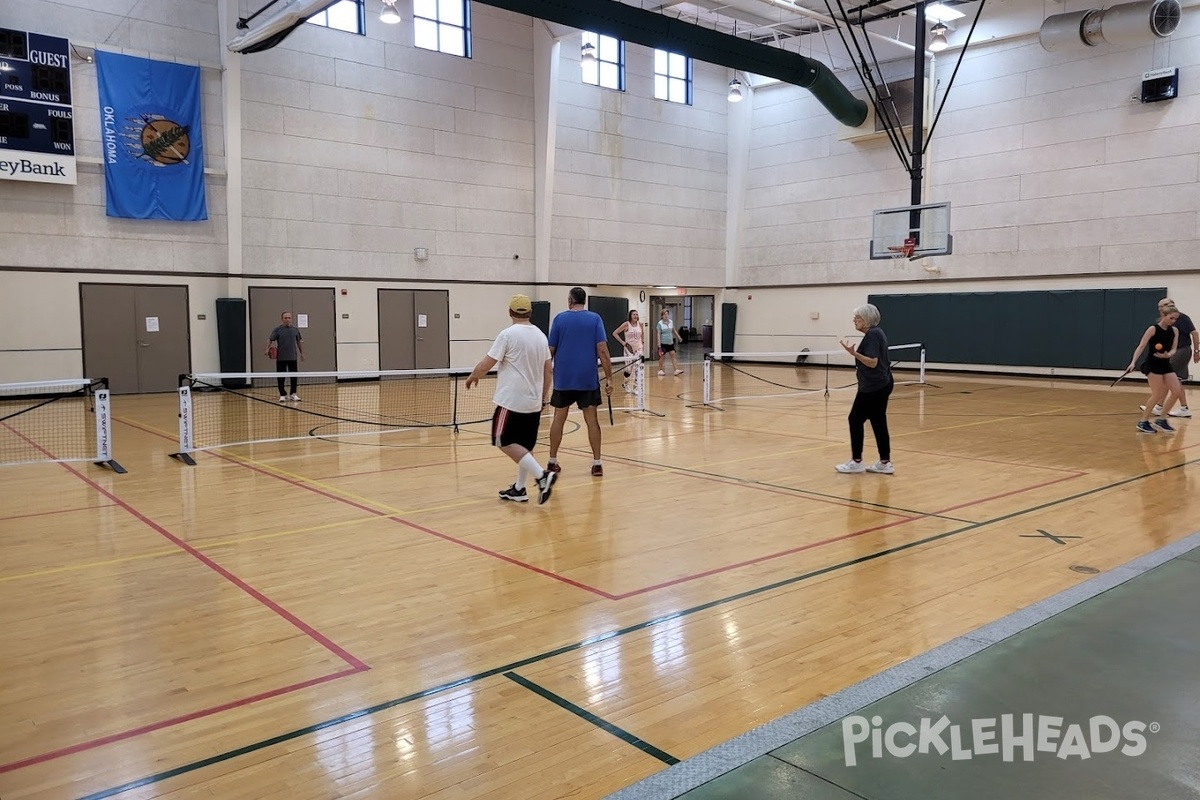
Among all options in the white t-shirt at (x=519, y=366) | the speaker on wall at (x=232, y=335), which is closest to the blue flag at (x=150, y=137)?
the speaker on wall at (x=232, y=335)

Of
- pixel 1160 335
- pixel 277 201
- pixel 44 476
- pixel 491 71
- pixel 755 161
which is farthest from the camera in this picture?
pixel 755 161

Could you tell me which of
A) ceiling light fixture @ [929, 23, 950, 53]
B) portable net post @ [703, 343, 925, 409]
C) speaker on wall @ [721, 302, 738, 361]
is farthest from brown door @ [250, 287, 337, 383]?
ceiling light fixture @ [929, 23, 950, 53]

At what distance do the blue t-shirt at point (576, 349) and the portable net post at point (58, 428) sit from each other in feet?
15.6

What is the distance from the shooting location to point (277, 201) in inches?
785

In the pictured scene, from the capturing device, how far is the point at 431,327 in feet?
75.3

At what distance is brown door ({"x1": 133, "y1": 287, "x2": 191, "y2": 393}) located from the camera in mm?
18797

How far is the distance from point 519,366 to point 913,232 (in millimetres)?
14493

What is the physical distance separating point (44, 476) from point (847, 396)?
14.1 metres

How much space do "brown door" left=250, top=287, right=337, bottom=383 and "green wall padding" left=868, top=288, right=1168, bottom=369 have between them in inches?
602

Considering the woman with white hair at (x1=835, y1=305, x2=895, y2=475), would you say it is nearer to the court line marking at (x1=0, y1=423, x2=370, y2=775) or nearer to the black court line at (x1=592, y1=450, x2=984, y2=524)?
the black court line at (x1=592, y1=450, x2=984, y2=524)

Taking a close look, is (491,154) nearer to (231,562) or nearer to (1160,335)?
(1160,335)

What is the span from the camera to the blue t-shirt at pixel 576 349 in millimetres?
8125

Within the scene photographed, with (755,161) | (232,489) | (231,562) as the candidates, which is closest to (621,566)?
(231,562)

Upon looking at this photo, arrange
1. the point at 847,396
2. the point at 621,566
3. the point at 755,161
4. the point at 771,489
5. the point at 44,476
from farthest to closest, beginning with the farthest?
the point at 755,161
the point at 847,396
the point at 44,476
the point at 771,489
the point at 621,566
